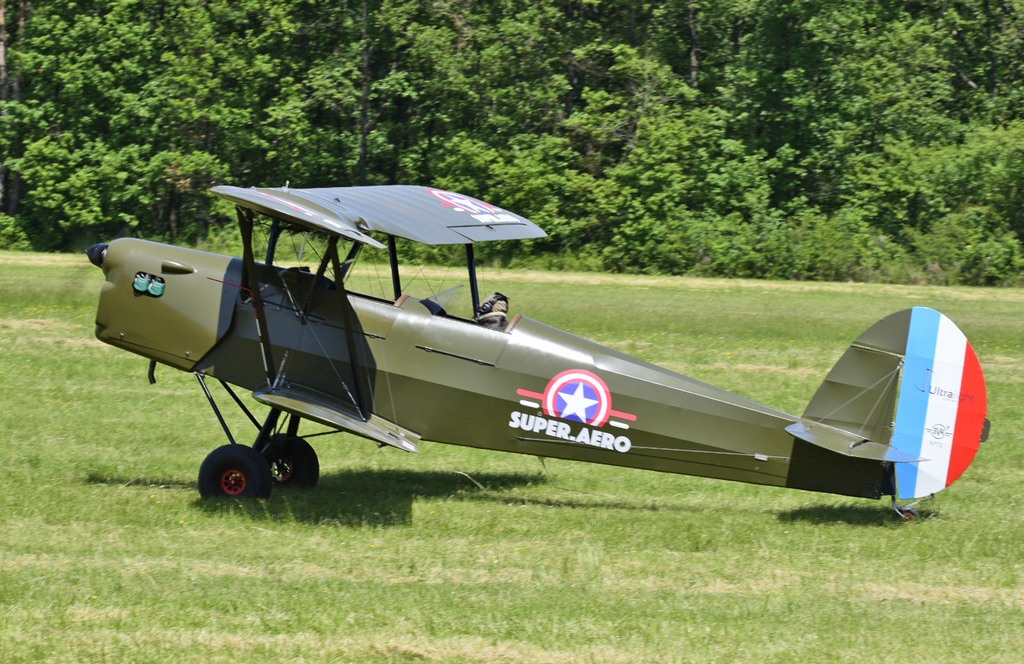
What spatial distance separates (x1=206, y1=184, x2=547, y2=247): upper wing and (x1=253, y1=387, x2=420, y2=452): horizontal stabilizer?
130 centimetres

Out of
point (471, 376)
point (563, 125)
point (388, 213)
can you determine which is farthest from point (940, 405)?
point (563, 125)

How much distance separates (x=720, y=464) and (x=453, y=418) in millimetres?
2072

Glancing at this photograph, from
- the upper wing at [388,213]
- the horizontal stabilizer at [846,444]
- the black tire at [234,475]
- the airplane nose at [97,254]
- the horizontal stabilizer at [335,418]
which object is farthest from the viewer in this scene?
the airplane nose at [97,254]

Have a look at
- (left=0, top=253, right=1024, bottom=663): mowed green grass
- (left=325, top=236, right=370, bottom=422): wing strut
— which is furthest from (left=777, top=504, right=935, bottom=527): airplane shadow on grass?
(left=325, top=236, right=370, bottom=422): wing strut

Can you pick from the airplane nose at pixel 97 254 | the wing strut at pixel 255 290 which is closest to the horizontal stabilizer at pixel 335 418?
the wing strut at pixel 255 290

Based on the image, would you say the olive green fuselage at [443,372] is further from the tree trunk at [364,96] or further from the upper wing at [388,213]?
the tree trunk at [364,96]

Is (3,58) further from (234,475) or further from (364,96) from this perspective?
(234,475)

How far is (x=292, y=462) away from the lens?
978 cm

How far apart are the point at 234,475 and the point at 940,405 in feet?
17.4

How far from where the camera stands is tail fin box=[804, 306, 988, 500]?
7965 millimetres

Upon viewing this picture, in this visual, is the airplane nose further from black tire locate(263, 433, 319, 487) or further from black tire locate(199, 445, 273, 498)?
black tire locate(263, 433, 319, 487)

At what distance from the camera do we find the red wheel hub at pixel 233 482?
29.0ft

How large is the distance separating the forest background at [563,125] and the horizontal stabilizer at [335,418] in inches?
825

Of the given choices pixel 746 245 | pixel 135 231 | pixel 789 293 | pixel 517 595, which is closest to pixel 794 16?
pixel 746 245
